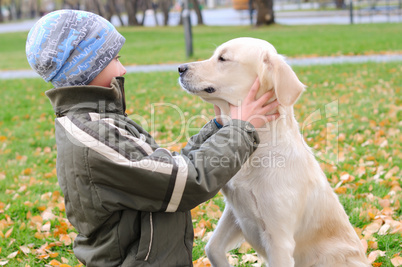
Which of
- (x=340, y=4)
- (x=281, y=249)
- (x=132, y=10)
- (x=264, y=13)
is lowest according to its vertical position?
(x=281, y=249)

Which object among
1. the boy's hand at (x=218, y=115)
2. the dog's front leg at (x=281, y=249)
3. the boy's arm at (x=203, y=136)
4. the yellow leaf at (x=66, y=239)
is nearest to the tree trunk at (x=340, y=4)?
the yellow leaf at (x=66, y=239)

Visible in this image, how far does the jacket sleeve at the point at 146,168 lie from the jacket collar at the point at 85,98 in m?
0.07

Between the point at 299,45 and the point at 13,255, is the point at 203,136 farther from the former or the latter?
the point at 299,45

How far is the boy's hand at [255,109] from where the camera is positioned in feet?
8.58

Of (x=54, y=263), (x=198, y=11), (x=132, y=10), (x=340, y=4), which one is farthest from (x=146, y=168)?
(x=340, y=4)

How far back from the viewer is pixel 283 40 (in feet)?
58.1

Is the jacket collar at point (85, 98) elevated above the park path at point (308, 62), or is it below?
above

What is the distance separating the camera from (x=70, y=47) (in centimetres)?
228

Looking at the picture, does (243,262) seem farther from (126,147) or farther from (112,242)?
(126,147)

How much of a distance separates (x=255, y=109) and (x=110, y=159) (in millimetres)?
913

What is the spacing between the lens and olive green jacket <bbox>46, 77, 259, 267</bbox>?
7.29ft

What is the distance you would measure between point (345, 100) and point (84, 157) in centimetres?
678

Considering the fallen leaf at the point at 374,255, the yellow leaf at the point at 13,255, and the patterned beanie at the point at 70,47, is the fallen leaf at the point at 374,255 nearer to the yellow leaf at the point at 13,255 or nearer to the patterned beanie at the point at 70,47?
the patterned beanie at the point at 70,47

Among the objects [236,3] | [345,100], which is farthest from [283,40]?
→ [236,3]
